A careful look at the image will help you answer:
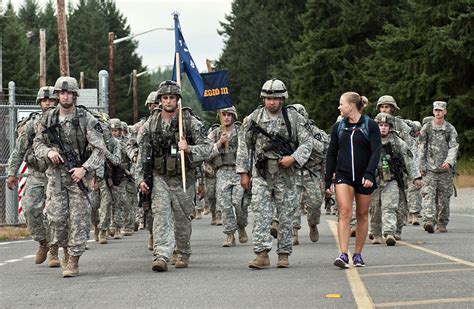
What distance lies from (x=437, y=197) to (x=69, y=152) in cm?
918

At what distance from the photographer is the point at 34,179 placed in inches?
648

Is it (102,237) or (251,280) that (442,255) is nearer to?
(251,280)

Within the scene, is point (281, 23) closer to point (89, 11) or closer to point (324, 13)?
point (324, 13)

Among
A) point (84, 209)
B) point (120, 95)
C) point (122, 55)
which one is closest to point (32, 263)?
point (84, 209)

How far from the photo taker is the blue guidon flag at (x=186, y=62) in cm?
1741

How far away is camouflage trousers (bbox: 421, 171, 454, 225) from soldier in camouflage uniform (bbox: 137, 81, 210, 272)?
7.59 m

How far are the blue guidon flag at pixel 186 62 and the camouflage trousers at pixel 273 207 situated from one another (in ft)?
10.1

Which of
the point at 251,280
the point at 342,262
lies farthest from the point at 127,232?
the point at 251,280

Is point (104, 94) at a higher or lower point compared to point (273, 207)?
higher

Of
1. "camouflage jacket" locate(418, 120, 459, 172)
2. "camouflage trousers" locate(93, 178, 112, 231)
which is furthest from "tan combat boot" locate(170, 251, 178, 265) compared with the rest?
"camouflage jacket" locate(418, 120, 459, 172)

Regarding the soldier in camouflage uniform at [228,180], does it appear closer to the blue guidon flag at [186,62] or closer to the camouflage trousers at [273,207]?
the blue guidon flag at [186,62]

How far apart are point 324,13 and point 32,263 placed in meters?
52.0

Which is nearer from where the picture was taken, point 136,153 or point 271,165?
point 271,165

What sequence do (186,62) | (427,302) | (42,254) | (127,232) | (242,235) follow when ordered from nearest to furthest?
(427,302), (42,254), (186,62), (242,235), (127,232)
